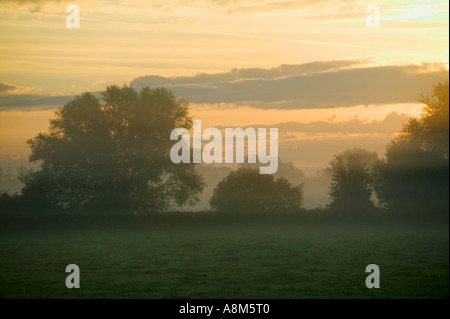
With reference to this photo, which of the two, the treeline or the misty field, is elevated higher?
the treeline

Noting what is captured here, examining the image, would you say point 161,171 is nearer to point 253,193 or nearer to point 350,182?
point 253,193

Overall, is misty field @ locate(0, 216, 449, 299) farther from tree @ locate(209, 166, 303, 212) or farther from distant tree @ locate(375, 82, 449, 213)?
tree @ locate(209, 166, 303, 212)

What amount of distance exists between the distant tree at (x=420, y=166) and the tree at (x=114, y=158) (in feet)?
55.2

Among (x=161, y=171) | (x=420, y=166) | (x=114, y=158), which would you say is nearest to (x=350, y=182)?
(x=420, y=166)

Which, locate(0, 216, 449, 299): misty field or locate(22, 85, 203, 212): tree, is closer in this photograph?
locate(0, 216, 449, 299): misty field

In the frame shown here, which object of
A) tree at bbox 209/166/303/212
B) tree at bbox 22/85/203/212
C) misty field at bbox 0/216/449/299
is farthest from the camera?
tree at bbox 209/166/303/212

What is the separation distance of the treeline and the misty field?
339 centimetres

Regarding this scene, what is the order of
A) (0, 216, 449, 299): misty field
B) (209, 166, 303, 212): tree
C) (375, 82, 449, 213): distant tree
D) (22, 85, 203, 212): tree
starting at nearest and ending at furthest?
(0, 216, 449, 299): misty field < (375, 82, 449, 213): distant tree < (22, 85, 203, 212): tree < (209, 166, 303, 212): tree

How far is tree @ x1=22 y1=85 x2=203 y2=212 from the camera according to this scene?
57.2 metres

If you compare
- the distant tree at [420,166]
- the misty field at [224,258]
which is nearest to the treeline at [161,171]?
the distant tree at [420,166]

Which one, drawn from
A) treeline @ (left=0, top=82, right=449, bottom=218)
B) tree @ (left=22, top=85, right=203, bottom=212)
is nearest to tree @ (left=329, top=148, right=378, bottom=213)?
treeline @ (left=0, top=82, right=449, bottom=218)

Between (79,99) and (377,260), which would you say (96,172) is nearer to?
(79,99)

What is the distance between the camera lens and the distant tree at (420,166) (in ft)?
175
